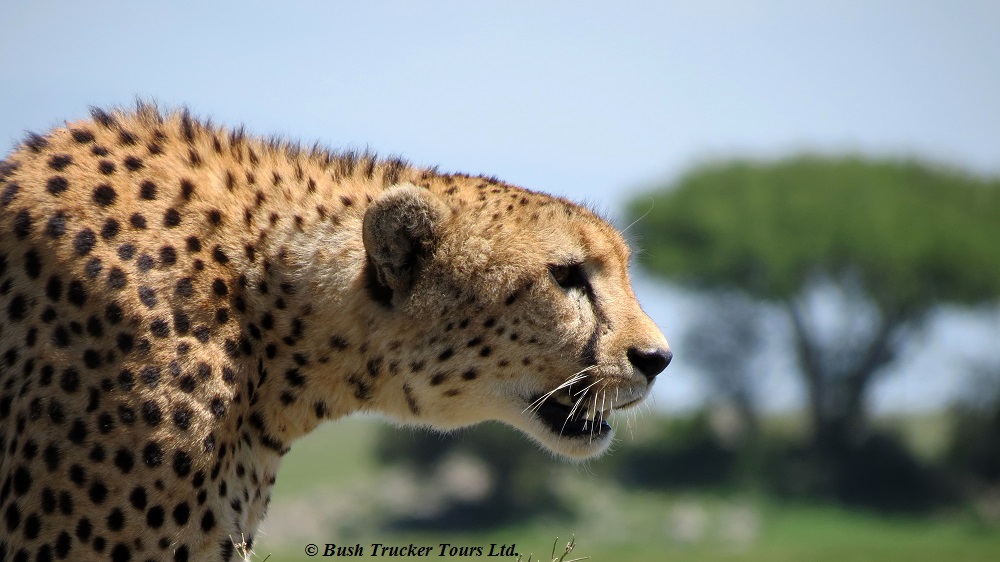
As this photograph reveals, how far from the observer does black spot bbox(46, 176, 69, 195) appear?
130 inches

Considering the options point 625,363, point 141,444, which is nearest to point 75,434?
point 141,444

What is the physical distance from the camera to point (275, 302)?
134 inches

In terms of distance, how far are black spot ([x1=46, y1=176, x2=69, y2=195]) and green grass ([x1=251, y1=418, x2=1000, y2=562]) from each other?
2695cm

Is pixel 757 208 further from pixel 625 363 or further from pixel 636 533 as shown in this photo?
pixel 625 363

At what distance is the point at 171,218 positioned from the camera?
3312 millimetres

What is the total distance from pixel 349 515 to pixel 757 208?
746 inches

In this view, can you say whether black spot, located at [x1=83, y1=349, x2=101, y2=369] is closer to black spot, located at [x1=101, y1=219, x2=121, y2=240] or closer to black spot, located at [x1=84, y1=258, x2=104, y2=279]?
black spot, located at [x1=84, y1=258, x2=104, y2=279]

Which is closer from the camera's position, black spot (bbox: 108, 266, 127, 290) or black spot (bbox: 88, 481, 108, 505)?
black spot (bbox: 88, 481, 108, 505)

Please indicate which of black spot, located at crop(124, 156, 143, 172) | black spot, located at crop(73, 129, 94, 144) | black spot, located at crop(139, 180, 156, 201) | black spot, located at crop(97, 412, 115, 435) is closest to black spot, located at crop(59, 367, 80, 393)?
black spot, located at crop(97, 412, 115, 435)

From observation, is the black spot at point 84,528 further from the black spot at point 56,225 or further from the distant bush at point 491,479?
the distant bush at point 491,479

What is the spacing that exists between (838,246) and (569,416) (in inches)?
1622

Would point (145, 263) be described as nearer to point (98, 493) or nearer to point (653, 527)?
point (98, 493)

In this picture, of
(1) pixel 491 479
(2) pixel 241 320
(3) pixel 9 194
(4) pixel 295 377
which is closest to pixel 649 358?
(4) pixel 295 377

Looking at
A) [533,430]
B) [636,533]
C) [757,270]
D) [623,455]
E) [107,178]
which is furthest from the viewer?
[757,270]
